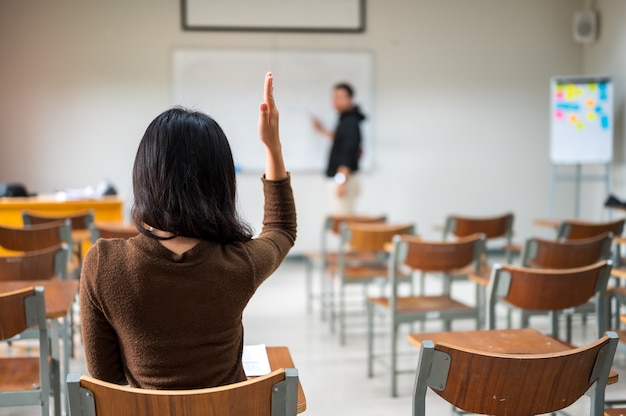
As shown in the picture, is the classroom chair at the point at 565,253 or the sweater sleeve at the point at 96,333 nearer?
the sweater sleeve at the point at 96,333

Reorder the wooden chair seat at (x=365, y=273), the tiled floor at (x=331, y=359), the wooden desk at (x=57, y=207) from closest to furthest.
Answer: the tiled floor at (x=331, y=359) < the wooden chair seat at (x=365, y=273) < the wooden desk at (x=57, y=207)

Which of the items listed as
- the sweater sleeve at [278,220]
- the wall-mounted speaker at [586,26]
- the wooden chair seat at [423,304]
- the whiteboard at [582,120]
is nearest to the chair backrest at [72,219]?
the wooden chair seat at [423,304]

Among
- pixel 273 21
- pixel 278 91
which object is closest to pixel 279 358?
pixel 278 91

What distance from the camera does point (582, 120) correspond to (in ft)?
23.2

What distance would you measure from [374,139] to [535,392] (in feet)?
20.1

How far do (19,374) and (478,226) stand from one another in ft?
10.1

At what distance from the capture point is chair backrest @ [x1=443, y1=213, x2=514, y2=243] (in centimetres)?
463

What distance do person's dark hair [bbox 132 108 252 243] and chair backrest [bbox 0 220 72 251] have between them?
8.92 feet

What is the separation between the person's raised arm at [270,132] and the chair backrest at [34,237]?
8.80 ft

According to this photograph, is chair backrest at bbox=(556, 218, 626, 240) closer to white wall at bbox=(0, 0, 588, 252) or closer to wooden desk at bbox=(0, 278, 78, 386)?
wooden desk at bbox=(0, 278, 78, 386)

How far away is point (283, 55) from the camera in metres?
7.37

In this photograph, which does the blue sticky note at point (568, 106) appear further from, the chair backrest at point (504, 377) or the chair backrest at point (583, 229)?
the chair backrest at point (504, 377)

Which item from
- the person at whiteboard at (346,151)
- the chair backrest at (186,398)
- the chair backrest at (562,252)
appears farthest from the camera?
the person at whiteboard at (346,151)

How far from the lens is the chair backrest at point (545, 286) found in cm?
254
